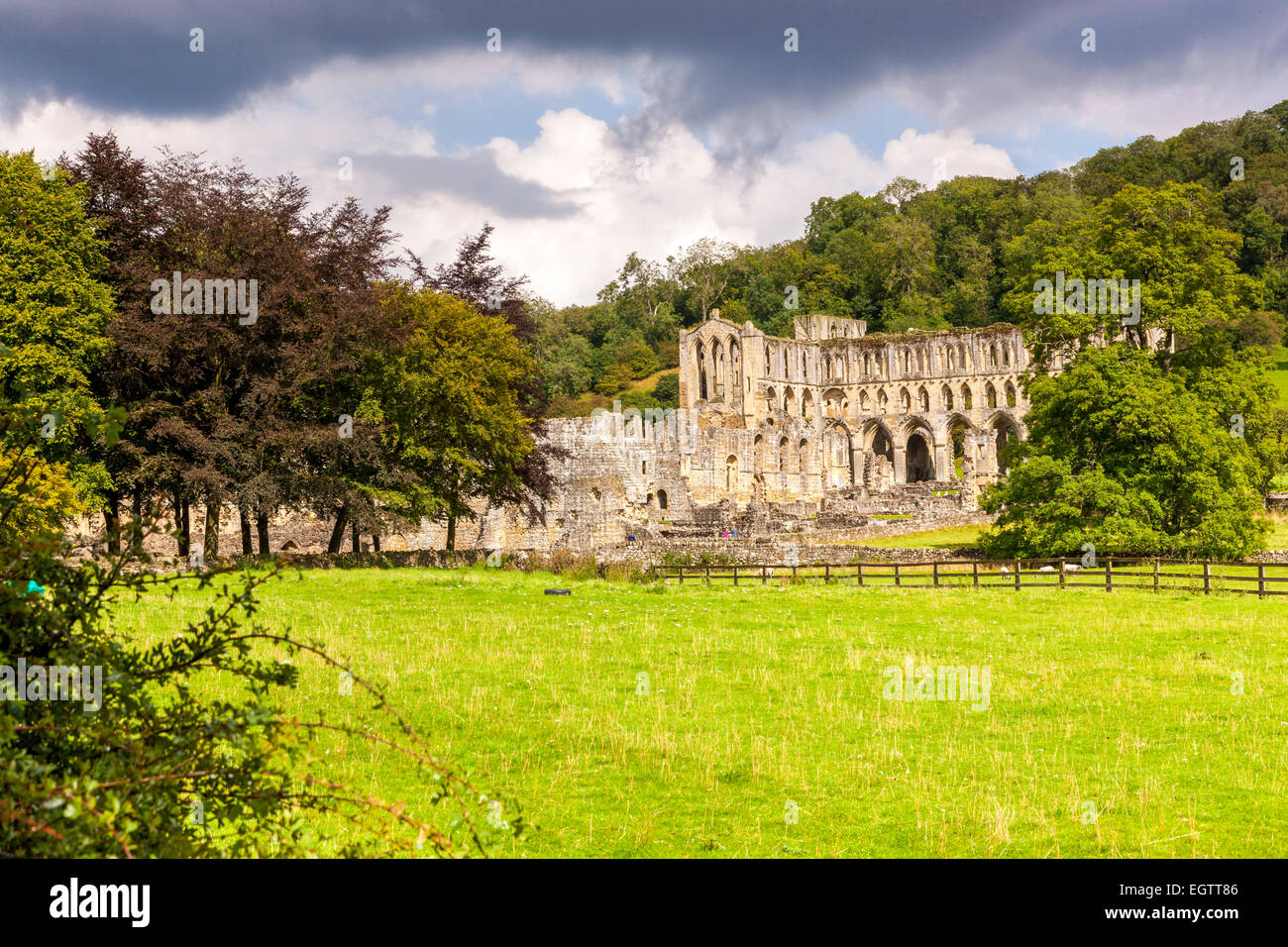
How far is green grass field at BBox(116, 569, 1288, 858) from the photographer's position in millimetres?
10195

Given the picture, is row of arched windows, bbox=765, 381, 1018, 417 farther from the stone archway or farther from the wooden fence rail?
the wooden fence rail

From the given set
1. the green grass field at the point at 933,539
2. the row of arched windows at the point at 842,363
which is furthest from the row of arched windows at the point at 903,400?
the green grass field at the point at 933,539

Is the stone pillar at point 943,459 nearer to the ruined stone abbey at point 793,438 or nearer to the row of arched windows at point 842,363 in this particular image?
the ruined stone abbey at point 793,438

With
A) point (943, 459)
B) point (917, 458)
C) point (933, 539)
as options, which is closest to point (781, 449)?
point (943, 459)

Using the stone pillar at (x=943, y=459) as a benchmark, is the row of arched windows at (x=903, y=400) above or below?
above

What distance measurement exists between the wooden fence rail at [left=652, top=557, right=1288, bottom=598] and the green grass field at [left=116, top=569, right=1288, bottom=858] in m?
3.46

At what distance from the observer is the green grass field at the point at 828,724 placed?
10195mm

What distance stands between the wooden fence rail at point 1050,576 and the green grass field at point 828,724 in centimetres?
346

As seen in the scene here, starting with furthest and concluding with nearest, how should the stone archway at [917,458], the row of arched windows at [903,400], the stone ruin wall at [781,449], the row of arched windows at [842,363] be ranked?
the stone archway at [917,458] < the row of arched windows at [903,400] < the row of arched windows at [842,363] < the stone ruin wall at [781,449]

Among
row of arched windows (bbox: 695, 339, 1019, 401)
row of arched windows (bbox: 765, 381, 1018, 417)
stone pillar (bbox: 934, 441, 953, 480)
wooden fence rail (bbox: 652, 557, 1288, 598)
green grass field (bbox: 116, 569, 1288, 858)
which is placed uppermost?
row of arched windows (bbox: 695, 339, 1019, 401)

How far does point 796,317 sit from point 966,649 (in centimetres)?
9442

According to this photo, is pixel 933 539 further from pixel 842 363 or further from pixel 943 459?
pixel 842 363

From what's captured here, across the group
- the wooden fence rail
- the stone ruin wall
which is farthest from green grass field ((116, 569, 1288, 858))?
the stone ruin wall
